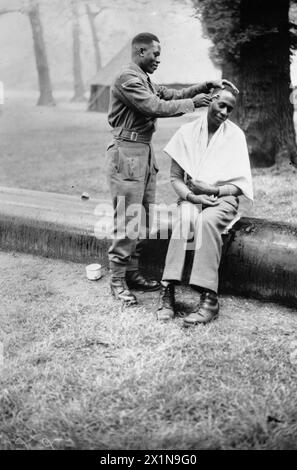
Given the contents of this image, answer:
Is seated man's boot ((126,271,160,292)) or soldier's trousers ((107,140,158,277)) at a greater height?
soldier's trousers ((107,140,158,277))

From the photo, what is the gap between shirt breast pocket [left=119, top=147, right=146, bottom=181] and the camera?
403cm

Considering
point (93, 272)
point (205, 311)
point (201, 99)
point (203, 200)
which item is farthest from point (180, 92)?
point (205, 311)

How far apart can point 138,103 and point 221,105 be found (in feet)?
2.05

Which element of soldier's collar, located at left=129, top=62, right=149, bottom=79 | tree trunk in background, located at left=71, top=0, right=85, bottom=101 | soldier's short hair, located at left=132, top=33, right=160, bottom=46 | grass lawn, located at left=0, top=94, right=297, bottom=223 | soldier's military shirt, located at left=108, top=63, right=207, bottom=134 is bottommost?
tree trunk in background, located at left=71, top=0, right=85, bottom=101

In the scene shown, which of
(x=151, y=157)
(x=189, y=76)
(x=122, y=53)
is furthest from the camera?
(x=122, y=53)

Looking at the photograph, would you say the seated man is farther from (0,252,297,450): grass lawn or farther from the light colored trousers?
(0,252,297,450): grass lawn

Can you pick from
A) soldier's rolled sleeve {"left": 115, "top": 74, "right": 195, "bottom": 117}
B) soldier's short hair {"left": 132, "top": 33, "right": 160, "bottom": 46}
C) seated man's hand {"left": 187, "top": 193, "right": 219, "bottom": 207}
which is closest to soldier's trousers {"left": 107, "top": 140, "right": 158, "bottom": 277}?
soldier's rolled sleeve {"left": 115, "top": 74, "right": 195, "bottom": 117}

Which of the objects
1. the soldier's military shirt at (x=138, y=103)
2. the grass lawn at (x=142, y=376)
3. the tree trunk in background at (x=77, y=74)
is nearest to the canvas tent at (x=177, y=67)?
the tree trunk in background at (x=77, y=74)

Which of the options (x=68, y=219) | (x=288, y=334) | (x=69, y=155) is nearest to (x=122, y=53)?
A: (x=69, y=155)

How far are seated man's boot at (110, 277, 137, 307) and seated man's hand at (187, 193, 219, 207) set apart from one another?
859 millimetres

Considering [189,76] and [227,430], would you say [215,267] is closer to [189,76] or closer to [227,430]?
[227,430]

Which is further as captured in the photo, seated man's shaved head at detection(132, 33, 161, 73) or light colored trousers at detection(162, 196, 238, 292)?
seated man's shaved head at detection(132, 33, 161, 73)

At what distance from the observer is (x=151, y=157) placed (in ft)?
13.9

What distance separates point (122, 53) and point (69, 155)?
48.3ft
